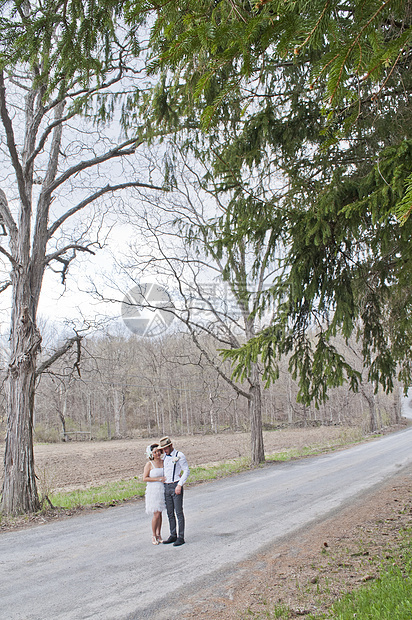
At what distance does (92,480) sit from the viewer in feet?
46.7

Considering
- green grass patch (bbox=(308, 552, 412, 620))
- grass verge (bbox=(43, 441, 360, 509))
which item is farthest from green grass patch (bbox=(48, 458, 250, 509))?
green grass patch (bbox=(308, 552, 412, 620))

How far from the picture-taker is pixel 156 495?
536 cm

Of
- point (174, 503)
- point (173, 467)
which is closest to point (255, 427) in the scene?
point (174, 503)

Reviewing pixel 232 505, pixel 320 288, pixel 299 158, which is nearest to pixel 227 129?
pixel 299 158

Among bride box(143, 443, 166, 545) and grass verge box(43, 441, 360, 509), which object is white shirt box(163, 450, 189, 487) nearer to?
bride box(143, 443, 166, 545)

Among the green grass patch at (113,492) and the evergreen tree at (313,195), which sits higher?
the evergreen tree at (313,195)

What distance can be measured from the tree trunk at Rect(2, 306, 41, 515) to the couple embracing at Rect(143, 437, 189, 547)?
142 inches

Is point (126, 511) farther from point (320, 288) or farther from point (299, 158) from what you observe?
point (299, 158)

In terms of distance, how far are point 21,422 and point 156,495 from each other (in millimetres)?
4026

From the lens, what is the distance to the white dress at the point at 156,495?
5.35m

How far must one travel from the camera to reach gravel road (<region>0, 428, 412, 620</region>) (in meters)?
3.71

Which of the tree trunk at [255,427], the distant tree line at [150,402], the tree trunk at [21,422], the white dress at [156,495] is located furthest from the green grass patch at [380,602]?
the distant tree line at [150,402]

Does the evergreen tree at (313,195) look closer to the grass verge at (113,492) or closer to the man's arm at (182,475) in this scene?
the man's arm at (182,475)

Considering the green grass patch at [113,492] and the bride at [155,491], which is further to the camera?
the green grass patch at [113,492]
